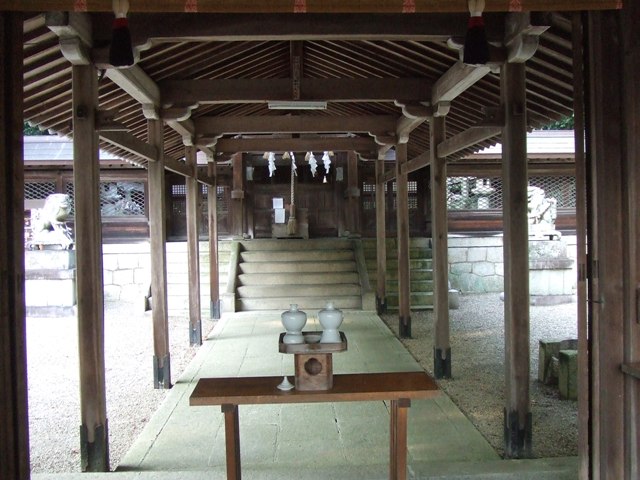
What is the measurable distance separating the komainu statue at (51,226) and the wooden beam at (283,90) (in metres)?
7.07

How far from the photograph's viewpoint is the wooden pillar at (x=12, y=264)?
259 cm

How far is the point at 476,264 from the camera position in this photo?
42.3 ft

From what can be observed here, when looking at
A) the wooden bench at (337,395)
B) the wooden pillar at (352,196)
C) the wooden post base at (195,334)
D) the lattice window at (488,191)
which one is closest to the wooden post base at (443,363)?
the wooden bench at (337,395)

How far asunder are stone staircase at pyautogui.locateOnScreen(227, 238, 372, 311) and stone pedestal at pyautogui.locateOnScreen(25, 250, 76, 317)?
3343 millimetres

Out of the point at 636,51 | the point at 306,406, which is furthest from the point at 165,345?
the point at 636,51

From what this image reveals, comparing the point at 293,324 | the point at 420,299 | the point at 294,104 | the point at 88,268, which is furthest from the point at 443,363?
the point at 420,299

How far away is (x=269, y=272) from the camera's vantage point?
11.3 m

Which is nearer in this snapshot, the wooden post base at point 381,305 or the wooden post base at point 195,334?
the wooden post base at point 195,334

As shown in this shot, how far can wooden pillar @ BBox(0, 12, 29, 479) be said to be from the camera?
2.59 metres

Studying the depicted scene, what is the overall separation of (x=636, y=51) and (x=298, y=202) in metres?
11.9

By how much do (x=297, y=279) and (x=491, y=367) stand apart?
519 centimetres

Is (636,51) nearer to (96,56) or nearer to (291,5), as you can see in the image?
(291,5)

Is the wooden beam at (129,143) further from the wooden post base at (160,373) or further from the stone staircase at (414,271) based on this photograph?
the stone staircase at (414,271)

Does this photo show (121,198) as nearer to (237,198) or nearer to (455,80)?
(237,198)
